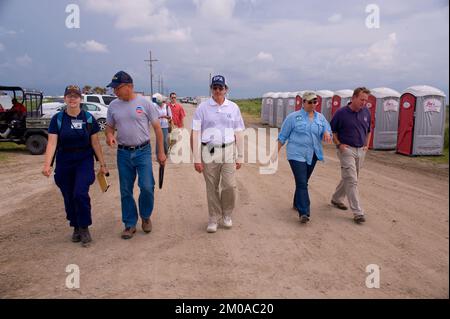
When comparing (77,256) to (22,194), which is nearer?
(77,256)

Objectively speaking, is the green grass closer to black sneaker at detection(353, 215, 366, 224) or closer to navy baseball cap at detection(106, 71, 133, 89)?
black sneaker at detection(353, 215, 366, 224)

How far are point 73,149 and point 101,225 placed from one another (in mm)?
1356

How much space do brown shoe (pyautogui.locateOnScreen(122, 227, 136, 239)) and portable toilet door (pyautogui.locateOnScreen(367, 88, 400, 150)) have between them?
1184 centimetres

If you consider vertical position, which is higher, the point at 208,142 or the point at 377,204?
the point at 208,142

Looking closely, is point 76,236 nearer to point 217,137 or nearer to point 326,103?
point 217,137

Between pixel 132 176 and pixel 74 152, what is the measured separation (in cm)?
75

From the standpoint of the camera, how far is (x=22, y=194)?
765 cm

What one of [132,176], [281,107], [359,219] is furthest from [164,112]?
[281,107]

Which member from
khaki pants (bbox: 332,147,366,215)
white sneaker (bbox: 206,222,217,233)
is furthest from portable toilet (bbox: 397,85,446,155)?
white sneaker (bbox: 206,222,217,233)

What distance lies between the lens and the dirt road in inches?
145

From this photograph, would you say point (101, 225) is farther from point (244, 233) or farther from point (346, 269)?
point (346, 269)

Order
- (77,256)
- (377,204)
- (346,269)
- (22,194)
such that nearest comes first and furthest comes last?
(346,269) → (77,256) → (377,204) → (22,194)

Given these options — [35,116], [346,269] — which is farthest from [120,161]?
[35,116]

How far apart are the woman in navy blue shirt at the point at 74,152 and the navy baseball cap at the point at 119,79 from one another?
0.42 metres
